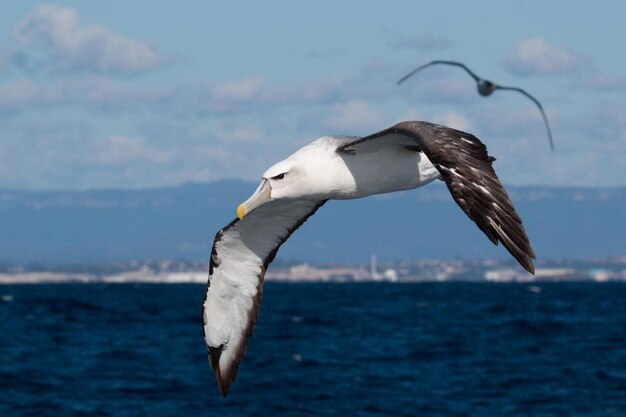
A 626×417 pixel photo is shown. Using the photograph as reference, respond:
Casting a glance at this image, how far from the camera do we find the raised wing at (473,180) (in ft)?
34.9

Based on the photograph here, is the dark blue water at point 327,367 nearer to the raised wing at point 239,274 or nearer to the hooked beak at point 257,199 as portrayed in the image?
the raised wing at point 239,274

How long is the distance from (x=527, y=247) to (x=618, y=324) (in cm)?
5574

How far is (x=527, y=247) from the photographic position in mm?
10516

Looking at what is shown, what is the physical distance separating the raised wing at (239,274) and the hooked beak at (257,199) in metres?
2.26

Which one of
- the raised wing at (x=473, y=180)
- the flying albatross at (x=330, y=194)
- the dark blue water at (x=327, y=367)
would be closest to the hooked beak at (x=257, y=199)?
the flying albatross at (x=330, y=194)

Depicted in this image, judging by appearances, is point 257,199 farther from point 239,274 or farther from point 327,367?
point 327,367

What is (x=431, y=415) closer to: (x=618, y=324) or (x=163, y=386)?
(x=163, y=386)

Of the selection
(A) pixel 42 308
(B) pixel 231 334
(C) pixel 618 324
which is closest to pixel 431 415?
(B) pixel 231 334

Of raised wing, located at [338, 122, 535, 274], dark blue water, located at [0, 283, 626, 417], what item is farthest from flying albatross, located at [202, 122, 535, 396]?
dark blue water, located at [0, 283, 626, 417]

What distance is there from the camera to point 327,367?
41125 millimetres

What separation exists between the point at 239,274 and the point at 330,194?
9.63 feet

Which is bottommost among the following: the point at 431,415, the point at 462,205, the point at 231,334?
the point at 431,415

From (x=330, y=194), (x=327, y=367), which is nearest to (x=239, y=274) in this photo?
(x=330, y=194)

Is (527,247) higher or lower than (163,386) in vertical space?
higher
